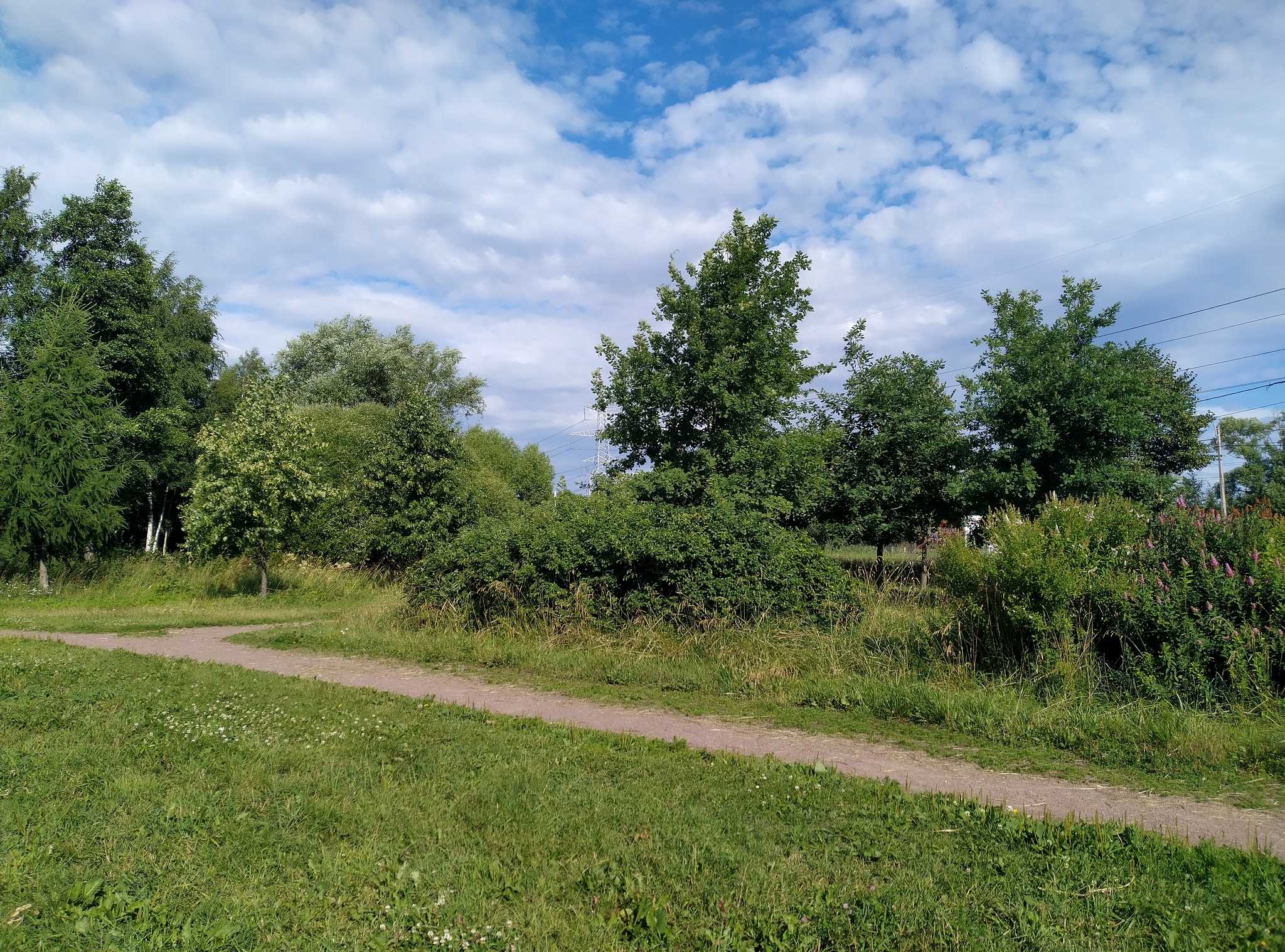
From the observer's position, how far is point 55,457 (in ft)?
64.5

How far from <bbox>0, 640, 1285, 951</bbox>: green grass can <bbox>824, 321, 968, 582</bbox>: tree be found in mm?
18101

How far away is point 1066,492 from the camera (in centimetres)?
2030

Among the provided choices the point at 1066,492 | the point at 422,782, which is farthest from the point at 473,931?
the point at 1066,492

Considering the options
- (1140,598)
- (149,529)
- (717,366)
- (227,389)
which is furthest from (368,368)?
(1140,598)

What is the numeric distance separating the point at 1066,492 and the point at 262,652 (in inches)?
777

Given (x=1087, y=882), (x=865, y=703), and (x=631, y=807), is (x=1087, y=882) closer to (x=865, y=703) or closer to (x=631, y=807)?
(x=631, y=807)

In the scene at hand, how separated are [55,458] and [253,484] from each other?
5112 mm

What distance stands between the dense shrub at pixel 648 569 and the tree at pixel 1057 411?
1146 centimetres

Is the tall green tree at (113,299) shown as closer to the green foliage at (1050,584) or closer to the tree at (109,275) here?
the tree at (109,275)

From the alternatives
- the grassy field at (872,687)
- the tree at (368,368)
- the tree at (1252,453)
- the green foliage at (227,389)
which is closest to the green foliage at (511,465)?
the tree at (368,368)

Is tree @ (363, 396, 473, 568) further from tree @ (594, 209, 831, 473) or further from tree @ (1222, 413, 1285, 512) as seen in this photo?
tree @ (1222, 413, 1285, 512)

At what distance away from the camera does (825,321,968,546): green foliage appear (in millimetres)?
A: 22531

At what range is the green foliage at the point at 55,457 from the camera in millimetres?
19125

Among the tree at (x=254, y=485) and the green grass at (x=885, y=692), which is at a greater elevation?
the tree at (x=254, y=485)
